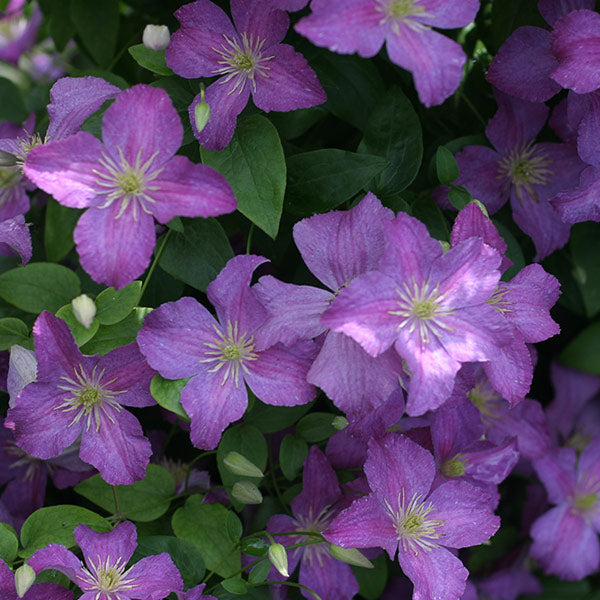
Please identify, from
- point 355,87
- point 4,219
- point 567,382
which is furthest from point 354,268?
point 567,382

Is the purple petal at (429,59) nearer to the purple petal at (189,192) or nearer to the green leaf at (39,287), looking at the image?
the purple petal at (189,192)

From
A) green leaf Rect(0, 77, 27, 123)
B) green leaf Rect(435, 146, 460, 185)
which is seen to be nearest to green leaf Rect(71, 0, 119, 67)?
green leaf Rect(0, 77, 27, 123)

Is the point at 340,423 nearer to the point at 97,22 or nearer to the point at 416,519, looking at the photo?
the point at 416,519

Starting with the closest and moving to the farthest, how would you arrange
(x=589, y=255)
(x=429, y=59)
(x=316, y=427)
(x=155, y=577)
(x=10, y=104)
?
(x=429, y=59)
(x=155, y=577)
(x=316, y=427)
(x=589, y=255)
(x=10, y=104)

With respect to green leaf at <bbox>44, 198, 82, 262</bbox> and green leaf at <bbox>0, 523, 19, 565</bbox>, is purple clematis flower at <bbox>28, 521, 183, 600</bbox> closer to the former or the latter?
green leaf at <bbox>0, 523, 19, 565</bbox>

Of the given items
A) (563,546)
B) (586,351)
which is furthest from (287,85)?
(563,546)

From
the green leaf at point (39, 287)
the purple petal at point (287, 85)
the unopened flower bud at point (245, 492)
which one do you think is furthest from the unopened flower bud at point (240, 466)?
the purple petal at point (287, 85)
